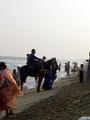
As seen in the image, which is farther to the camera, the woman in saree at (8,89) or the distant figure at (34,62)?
the distant figure at (34,62)

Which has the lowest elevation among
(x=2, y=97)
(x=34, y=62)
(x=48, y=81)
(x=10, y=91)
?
(x=48, y=81)

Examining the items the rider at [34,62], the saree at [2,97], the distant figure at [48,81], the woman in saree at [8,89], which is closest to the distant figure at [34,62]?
the rider at [34,62]

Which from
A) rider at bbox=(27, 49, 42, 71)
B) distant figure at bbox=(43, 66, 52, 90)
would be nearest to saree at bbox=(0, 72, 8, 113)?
rider at bbox=(27, 49, 42, 71)

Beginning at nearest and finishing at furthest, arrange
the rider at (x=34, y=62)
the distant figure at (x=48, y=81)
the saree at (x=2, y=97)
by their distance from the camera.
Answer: the saree at (x=2, y=97), the rider at (x=34, y=62), the distant figure at (x=48, y=81)

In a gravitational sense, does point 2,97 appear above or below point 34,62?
below

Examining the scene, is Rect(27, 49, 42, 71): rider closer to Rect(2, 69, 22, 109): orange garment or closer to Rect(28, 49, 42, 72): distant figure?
Rect(28, 49, 42, 72): distant figure

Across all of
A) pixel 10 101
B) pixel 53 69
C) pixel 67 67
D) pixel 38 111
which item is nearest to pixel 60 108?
pixel 38 111

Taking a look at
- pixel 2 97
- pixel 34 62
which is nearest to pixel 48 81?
pixel 34 62

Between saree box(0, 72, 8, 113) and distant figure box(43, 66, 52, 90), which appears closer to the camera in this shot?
saree box(0, 72, 8, 113)

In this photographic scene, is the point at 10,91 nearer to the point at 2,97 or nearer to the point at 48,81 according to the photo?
the point at 2,97

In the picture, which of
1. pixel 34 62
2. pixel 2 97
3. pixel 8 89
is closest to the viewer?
pixel 2 97

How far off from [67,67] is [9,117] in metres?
28.8

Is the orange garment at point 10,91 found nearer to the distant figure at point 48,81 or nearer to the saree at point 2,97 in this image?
the saree at point 2,97

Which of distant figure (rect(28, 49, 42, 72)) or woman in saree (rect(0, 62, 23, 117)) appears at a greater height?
distant figure (rect(28, 49, 42, 72))
